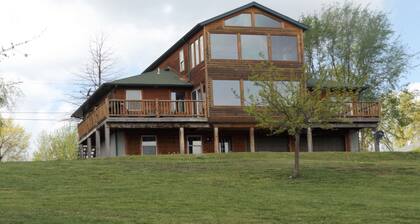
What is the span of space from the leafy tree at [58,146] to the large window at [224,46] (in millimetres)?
30382

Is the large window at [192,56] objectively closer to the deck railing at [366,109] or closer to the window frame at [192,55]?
the window frame at [192,55]

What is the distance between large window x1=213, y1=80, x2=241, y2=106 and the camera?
112ft

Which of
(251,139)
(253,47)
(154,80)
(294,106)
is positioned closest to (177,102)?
(154,80)

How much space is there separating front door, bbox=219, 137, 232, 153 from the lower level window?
3631 mm

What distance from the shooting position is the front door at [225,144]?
36.6 metres

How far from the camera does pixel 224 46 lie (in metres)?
34.3

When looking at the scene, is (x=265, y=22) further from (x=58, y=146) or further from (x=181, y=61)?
(x=58, y=146)

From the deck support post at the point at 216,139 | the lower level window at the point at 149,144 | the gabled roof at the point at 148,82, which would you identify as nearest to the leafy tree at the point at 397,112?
the gabled roof at the point at 148,82

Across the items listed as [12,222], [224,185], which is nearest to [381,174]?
[224,185]

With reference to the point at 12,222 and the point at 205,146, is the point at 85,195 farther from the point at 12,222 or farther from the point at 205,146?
the point at 205,146

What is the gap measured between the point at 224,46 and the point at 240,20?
1708 millimetres

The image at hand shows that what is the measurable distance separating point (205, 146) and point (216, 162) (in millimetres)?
10699

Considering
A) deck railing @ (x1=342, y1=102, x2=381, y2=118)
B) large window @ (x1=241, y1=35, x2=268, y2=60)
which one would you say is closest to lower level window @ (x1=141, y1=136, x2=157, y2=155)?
large window @ (x1=241, y1=35, x2=268, y2=60)

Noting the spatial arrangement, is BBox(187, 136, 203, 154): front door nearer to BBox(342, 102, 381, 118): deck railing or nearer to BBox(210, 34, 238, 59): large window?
BBox(210, 34, 238, 59): large window
